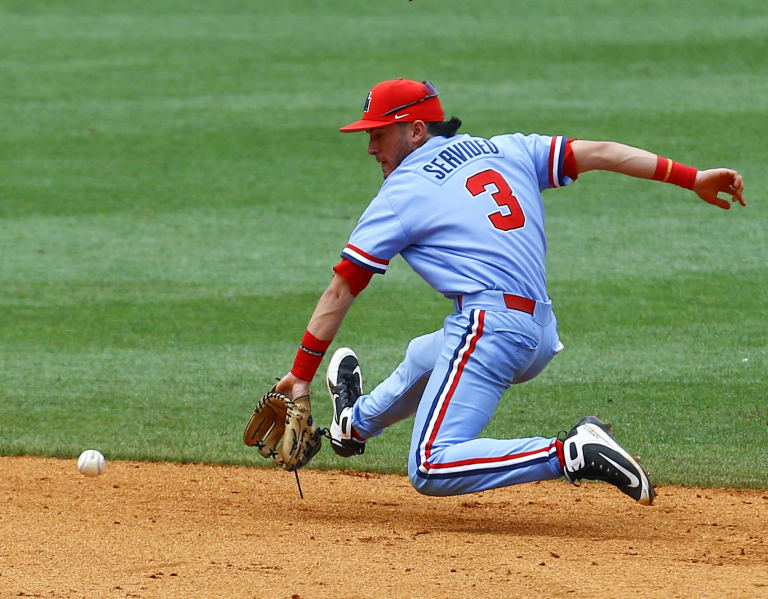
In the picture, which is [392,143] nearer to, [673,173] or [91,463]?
[673,173]

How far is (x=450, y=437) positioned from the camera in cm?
467

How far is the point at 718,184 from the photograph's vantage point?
4867mm

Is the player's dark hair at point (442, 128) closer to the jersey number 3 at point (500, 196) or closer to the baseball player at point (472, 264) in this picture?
the baseball player at point (472, 264)

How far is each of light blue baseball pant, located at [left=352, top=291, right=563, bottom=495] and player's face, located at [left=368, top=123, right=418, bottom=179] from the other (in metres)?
0.68

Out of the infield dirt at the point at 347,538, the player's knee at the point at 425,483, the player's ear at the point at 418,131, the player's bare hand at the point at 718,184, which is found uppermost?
the player's ear at the point at 418,131

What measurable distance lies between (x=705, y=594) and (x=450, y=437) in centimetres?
116

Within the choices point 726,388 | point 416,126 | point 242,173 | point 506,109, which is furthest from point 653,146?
point 416,126

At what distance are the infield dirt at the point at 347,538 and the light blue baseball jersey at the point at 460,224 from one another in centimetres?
98

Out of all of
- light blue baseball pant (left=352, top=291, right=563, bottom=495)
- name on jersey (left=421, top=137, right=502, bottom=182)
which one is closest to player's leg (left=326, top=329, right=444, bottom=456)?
light blue baseball pant (left=352, top=291, right=563, bottom=495)

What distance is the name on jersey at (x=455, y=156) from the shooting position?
4.83m

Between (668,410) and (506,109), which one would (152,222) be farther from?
(668,410)

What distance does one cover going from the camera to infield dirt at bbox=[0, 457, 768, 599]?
407 cm

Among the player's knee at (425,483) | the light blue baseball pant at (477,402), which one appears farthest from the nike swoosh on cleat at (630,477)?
the player's knee at (425,483)

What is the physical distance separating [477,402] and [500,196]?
801 mm
